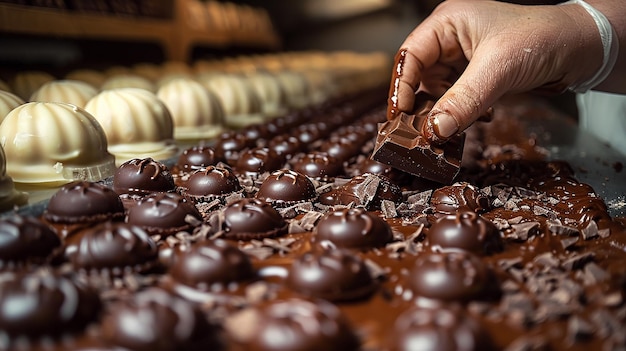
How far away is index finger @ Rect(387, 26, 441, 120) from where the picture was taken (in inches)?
89.2

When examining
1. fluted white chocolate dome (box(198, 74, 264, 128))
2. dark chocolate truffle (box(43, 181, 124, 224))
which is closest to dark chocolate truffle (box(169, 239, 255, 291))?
dark chocolate truffle (box(43, 181, 124, 224))

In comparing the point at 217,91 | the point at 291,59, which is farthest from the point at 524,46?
the point at 291,59

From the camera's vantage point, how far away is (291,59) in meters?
6.77

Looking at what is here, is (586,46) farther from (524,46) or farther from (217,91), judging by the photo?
(217,91)

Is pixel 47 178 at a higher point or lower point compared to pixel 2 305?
lower

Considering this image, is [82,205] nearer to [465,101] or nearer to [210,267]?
[210,267]

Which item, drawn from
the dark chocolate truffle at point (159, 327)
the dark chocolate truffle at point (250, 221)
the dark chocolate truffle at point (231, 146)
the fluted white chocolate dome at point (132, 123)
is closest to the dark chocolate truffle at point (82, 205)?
the dark chocolate truffle at point (250, 221)

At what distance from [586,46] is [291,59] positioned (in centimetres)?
485

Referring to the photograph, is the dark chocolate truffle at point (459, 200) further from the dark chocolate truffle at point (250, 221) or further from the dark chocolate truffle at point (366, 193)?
the dark chocolate truffle at point (250, 221)

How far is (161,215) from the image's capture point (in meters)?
1.57

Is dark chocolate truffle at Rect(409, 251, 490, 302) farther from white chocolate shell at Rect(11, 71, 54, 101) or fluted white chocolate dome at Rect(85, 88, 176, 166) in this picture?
white chocolate shell at Rect(11, 71, 54, 101)

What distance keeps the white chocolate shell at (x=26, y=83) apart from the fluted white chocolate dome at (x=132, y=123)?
0.69 meters

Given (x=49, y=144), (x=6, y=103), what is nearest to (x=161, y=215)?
(x=49, y=144)

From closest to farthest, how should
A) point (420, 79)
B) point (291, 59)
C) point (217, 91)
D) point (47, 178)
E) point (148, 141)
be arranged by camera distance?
point (47, 178) → point (420, 79) → point (148, 141) → point (217, 91) → point (291, 59)
